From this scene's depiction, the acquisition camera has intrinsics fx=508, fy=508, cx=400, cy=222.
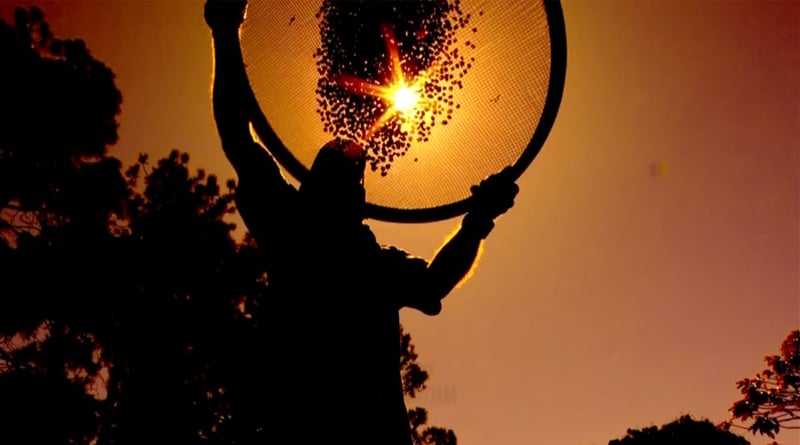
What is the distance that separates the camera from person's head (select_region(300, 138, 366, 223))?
2152mm

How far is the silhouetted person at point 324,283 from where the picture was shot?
169 centimetres

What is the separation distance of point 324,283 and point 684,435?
3604cm

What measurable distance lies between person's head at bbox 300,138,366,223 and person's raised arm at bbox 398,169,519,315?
0.41 meters

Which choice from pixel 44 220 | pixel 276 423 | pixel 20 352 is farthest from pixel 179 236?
pixel 276 423

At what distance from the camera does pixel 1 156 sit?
1306 centimetres

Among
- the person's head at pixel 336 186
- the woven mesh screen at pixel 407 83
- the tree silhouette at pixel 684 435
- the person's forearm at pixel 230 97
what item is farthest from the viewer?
the tree silhouette at pixel 684 435

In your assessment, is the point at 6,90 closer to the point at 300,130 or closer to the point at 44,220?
the point at 44,220

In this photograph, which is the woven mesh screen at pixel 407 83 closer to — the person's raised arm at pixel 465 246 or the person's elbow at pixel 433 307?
the person's raised arm at pixel 465 246

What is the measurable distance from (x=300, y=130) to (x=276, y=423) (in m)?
1.71

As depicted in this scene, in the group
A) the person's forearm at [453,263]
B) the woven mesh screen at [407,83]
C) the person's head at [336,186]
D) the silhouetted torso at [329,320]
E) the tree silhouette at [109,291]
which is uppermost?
the tree silhouette at [109,291]

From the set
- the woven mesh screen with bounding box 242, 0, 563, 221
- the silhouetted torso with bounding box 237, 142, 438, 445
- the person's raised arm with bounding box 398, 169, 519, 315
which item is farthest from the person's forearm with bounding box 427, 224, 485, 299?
the woven mesh screen with bounding box 242, 0, 563, 221

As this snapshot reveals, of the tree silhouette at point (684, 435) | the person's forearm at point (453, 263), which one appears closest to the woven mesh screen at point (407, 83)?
the person's forearm at point (453, 263)

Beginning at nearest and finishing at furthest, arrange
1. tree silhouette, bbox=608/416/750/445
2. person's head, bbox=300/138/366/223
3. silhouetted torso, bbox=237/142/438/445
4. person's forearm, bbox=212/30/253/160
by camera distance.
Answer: silhouetted torso, bbox=237/142/438/445
person's forearm, bbox=212/30/253/160
person's head, bbox=300/138/366/223
tree silhouette, bbox=608/416/750/445

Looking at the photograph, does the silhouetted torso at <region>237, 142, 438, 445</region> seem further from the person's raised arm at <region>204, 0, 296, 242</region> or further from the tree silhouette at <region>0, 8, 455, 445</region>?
the tree silhouette at <region>0, 8, 455, 445</region>
